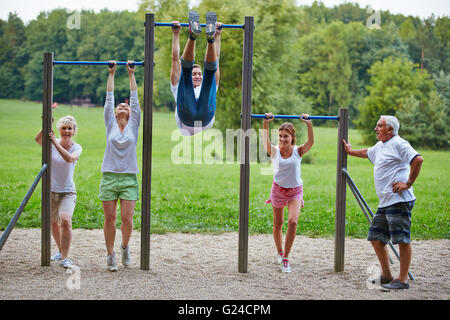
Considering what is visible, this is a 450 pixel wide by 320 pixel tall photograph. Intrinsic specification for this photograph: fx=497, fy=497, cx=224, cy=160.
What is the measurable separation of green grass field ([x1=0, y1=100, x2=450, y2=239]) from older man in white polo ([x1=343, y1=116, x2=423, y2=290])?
3.16 meters

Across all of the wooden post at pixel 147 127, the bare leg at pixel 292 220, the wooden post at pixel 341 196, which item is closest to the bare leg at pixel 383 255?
the wooden post at pixel 341 196

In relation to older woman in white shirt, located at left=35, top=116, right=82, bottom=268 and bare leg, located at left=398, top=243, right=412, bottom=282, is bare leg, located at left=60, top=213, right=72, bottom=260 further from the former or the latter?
bare leg, located at left=398, top=243, right=412, bottom=282

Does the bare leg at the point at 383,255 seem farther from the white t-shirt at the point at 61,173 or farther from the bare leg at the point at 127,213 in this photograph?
the white t-shirt at the point at 61,173

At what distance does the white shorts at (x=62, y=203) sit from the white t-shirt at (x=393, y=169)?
3.20 m

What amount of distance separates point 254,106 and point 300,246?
11.3 metres

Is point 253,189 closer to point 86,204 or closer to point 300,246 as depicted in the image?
point 86,204

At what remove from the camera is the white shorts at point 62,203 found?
5.39 m

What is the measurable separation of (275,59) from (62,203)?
14.9m

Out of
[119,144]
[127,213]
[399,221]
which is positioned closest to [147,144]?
[119,144]

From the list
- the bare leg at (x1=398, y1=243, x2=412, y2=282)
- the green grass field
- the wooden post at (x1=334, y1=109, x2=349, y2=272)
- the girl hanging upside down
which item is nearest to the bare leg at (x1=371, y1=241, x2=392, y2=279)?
the bare leg at (x1=398, y1=243, x2=412, y2=282)

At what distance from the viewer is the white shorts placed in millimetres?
5391

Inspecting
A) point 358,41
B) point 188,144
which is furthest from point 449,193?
point 358,41

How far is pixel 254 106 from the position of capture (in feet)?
58.6

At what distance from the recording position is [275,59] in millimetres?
19141
